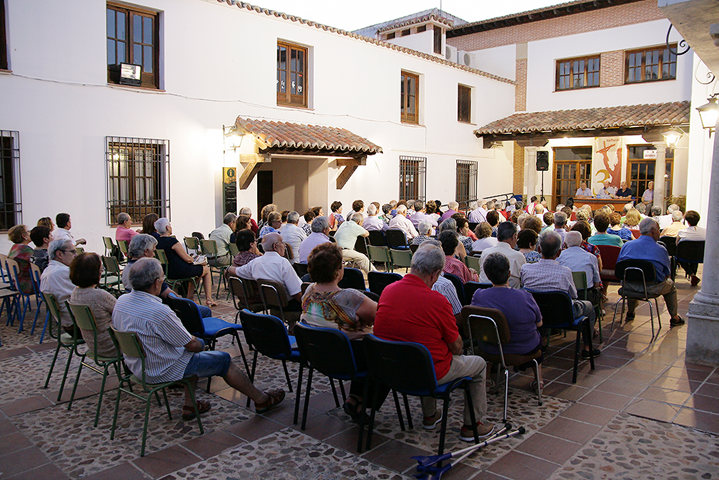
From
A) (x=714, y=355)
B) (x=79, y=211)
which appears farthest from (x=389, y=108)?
(x=714, y=355)

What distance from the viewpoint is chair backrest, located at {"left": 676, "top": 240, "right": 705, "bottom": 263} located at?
7.55 metres

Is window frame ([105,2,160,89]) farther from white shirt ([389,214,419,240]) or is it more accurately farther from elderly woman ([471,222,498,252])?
elderly woman ([471,222,498,252])

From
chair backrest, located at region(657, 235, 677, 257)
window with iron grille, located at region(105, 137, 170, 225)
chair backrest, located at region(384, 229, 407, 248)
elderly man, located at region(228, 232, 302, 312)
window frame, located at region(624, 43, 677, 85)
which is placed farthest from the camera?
window frame, located at region(624, 43, 677, 85)

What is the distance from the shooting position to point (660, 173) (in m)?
15.6

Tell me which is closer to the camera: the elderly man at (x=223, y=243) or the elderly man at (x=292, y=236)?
the elderly man at (x=292, y=236)

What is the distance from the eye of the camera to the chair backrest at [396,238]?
30.1ft

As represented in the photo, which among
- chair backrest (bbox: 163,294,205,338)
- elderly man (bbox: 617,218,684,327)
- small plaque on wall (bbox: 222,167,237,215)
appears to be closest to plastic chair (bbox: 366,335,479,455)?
chair backrest (bbox: 163,294,205,338)

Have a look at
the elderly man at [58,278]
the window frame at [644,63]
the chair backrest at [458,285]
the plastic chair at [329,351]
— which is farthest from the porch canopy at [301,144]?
the window frame at [644,63]

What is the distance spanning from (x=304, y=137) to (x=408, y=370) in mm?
8682

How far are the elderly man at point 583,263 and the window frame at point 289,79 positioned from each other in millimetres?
8150

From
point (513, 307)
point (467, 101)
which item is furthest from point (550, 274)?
point (467, 101)

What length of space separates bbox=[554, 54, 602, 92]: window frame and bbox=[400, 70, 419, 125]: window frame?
225 inches

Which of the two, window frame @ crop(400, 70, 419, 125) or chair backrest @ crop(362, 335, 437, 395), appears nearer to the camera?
chair backrest @ crop(362, 335, 437, 395)

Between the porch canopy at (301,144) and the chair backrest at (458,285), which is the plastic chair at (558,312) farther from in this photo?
the porch canopy at (301,144)
